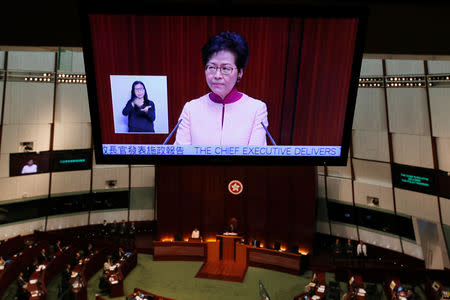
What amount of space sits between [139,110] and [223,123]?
732mm

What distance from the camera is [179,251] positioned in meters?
12.9

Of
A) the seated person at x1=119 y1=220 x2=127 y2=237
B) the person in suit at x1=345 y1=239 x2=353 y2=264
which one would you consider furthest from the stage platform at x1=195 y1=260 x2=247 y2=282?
the seated person at x1=119 y1=220 x2=127 y2=237

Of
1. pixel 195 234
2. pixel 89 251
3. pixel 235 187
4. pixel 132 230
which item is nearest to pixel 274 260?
pixel 235 187

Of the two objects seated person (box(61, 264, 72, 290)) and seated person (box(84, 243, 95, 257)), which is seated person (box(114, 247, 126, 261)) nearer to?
seated person (box(84, 243, 95, 257))

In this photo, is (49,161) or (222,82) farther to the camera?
(49,161)

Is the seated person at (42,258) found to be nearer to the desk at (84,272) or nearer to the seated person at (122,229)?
the desk at (84,272)

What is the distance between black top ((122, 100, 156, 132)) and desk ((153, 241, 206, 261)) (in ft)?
34.0

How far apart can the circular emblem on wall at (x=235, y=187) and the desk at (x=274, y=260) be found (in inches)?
83.2

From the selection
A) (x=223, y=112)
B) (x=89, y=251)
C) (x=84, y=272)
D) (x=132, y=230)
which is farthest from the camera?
(x=132, y=230)

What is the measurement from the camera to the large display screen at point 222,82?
2.77 m

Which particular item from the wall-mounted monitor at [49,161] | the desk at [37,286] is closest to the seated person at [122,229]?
the wall-mounted monitor at [49,161]

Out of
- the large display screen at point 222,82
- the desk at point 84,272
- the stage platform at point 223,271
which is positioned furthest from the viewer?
the stage platform at point 223,271

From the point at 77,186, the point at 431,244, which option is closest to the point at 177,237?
the point at 77,186

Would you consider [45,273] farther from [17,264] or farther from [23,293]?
[23,293]
